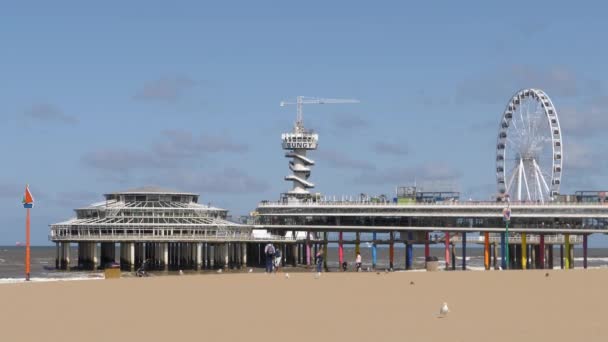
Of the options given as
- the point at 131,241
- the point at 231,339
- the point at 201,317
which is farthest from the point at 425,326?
the point at 131,241

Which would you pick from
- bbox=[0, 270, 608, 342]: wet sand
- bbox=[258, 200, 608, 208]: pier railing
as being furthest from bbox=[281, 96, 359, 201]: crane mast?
bbox=[0, 270, 608, 342]: wet sand

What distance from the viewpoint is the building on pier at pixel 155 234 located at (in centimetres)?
10856

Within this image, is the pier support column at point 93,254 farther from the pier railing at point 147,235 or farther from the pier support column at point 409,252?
the pier support column at point 409,252

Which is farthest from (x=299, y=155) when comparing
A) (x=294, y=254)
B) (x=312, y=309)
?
(x=312, y=309)

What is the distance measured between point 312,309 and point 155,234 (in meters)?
79.4

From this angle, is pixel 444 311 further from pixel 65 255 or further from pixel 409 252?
pixel 65 255

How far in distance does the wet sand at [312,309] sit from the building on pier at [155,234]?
63573 millimetres

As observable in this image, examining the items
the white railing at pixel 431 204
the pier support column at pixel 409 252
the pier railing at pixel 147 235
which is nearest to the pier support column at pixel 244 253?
the pier railing at pixel 147 235

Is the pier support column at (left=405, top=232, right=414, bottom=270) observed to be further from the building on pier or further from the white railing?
the building on pier

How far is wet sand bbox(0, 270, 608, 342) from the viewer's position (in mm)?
25375

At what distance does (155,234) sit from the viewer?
4306 inches

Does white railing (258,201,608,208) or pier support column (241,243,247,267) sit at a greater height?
white railing (258,201,608,208)

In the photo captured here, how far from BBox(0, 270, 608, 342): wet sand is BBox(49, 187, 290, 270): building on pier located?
63573 millimetres

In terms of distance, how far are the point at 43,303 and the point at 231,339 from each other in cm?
1180
